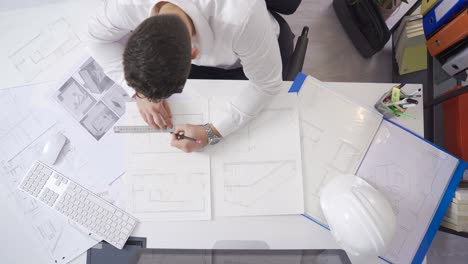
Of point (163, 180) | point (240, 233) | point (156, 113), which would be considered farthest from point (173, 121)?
point (240, 233)

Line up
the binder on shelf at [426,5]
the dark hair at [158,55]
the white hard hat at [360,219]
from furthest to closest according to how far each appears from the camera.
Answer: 1. the binder on shelf at [426,5]
2. the white hard hat at [360,219]
3. the dark hair at [158,55]

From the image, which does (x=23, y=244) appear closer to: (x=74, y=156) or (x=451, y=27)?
(x=74, y=156)

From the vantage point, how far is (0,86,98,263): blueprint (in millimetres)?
917

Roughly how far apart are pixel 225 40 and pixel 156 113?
32cm

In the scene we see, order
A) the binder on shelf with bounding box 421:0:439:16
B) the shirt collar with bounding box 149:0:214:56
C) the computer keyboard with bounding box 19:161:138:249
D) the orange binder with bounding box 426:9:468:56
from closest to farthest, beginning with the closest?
the shirt collar with bounding box 149:0:214:56
the computer keyboard with bounding box 19:161:138:249
the orange binder with bounding box 426:9:468:56
the binder on shelf with bounding box 421:0:439:16

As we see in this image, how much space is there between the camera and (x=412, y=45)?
4.67ft

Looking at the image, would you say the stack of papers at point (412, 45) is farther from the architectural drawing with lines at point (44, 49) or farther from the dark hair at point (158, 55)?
the architectural drawing with lines at point (44, 49)

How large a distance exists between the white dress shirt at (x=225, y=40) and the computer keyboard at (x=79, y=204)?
36 centimetres

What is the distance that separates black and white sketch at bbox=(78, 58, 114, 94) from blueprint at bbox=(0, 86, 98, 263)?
0.47 feet

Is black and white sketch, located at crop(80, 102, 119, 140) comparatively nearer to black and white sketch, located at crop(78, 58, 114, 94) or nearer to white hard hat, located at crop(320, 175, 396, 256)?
black and white sketch, located at crop(78, 58, 114, 94)

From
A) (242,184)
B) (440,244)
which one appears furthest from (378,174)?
(440,244)

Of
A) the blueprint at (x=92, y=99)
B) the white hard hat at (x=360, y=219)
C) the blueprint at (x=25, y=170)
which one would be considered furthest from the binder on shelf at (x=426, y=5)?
the blueprint at (x=25, y=170)

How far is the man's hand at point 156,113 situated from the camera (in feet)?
3.02

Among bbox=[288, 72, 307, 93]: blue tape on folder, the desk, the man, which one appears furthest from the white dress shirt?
the desk
